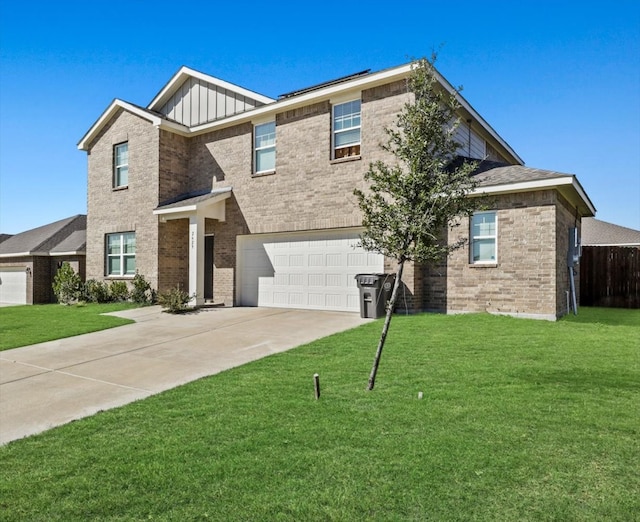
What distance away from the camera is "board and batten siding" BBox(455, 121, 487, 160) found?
1439 centimetres

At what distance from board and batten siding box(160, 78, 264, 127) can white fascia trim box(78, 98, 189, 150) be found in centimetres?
105

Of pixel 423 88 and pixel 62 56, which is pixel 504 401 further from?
pixel 62 56

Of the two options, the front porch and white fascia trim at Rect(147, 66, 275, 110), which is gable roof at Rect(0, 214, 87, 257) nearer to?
the front porch

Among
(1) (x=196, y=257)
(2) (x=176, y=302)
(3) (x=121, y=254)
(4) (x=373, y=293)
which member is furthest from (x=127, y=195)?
(4) (x=373, y=293)

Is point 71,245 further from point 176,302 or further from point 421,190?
point 421,190

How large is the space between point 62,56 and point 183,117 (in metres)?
6.03

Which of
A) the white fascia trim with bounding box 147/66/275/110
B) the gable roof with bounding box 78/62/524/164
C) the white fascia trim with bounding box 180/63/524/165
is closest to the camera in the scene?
the white fascia trim with bounding box 180/63/524/165

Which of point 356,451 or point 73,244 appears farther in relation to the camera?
point 73,244

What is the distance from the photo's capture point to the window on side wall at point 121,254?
1725 cm

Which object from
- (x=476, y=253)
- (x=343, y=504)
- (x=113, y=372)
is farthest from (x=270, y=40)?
(x=343, y=504)

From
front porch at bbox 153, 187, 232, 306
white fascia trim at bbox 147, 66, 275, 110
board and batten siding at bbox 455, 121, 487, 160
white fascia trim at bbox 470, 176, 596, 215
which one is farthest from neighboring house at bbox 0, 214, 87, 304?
white fascia trim at bbox 470, 176, 596, 215

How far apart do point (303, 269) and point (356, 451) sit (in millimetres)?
10443

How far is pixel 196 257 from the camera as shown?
14938mm

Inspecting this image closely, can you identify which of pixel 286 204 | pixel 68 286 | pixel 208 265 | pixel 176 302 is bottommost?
pixel 176 302
